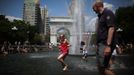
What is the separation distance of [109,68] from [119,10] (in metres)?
53.5

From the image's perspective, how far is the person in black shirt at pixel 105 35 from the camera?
19.5 ft

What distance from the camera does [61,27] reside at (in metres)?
103

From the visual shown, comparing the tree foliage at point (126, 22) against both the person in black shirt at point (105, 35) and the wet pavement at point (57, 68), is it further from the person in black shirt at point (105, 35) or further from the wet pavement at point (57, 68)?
the person in black shirt at point (105, 35)

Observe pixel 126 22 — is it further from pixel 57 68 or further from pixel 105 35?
pixel 105 35

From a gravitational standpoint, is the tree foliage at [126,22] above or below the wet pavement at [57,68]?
above

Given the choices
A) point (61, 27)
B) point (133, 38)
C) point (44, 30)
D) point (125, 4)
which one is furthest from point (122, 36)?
point (44, 30)

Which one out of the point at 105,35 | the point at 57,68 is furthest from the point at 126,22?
the point at 105,35

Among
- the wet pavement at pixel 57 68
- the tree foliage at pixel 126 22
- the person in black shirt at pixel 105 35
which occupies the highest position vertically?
the tree foliage at pixel 126 22

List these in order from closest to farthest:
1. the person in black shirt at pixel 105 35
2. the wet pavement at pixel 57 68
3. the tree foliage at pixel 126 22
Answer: the person in black shirt at pixel 105 35 < the wet pavement at pixel 57 68 < the tree foliage at pixel 126 22

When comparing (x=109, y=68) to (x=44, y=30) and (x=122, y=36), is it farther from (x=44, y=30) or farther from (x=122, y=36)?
(x=44, y=30)

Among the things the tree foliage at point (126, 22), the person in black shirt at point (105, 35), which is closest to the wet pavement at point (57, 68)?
the person in black shirt at point (105, 35)

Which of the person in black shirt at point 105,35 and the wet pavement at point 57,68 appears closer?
the person in black shirt at point 105,35

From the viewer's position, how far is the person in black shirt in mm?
5953

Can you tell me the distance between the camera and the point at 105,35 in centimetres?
613
